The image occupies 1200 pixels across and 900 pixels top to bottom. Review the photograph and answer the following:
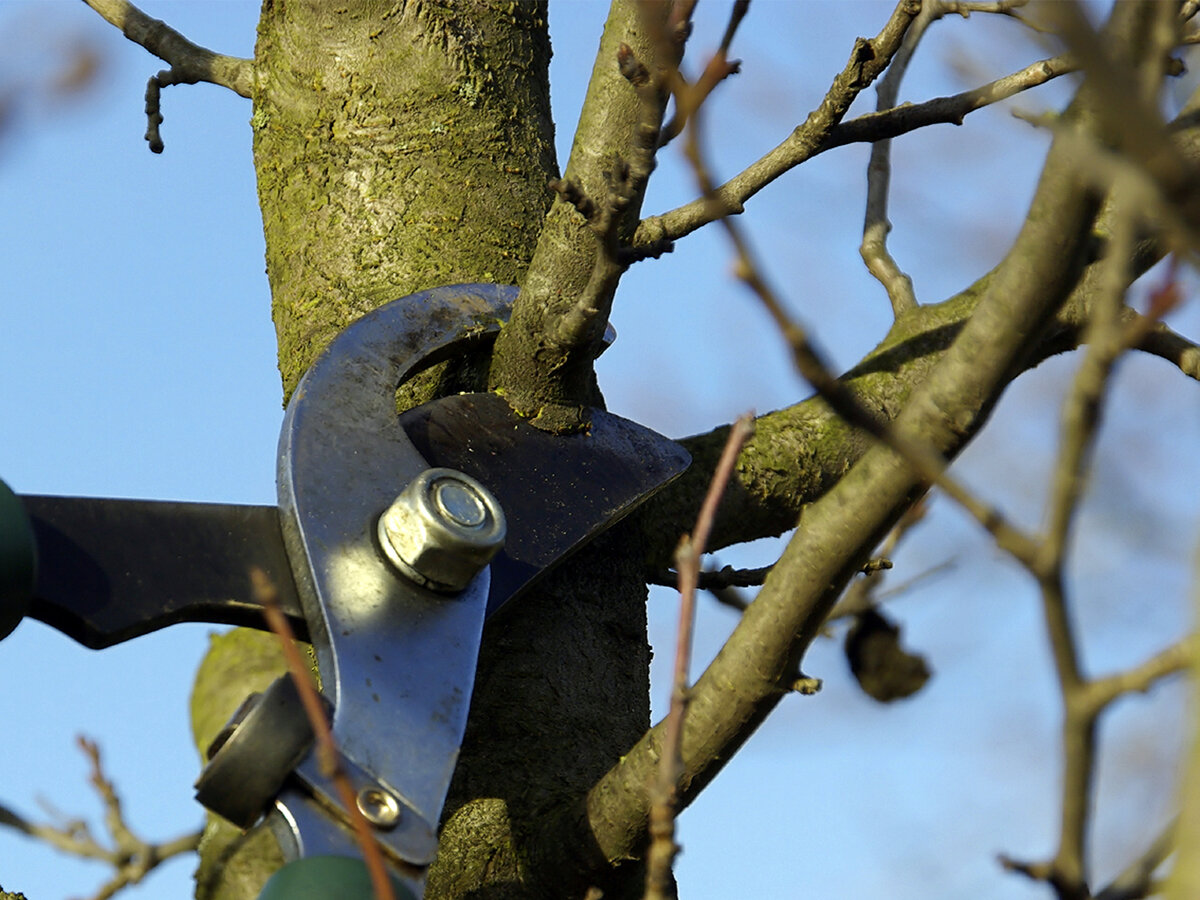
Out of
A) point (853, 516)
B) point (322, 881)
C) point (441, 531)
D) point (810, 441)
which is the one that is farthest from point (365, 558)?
point (810, 441)

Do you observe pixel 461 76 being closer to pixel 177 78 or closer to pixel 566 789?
pixel 177 78

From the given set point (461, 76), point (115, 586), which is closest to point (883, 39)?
point (461, 76)

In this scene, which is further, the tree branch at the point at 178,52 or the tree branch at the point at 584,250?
the tree branch at the point at 178,52

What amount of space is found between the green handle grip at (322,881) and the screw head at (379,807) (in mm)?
131

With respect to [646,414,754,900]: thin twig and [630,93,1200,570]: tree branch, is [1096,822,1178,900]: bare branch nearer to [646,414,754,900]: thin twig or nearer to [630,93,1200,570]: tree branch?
[646,414,754,900]: thin twig

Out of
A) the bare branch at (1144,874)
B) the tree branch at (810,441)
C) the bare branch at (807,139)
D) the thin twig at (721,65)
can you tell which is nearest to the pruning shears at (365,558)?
the tree branch at (810,441)

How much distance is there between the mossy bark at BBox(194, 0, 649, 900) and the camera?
1.78 m

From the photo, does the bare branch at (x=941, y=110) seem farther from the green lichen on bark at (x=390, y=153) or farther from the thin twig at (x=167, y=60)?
the thin twig at (x=167, y=60)

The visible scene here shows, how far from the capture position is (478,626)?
1697mm

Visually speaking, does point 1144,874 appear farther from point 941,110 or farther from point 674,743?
point 941,110

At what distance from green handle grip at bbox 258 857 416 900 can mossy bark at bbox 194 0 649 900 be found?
42cm

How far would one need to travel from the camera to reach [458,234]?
2.15m

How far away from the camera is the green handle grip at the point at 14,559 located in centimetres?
148

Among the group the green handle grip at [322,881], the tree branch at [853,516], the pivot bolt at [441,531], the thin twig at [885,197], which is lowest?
the green handle grip at [322,881]
